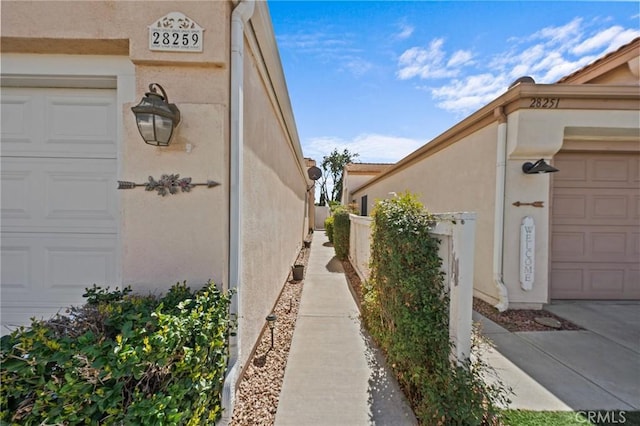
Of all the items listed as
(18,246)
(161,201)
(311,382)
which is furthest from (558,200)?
(18,246)

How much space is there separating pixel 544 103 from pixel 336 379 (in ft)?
17.1

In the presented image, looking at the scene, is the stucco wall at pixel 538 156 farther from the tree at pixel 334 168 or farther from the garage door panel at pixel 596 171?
the tree at pixel 334 168

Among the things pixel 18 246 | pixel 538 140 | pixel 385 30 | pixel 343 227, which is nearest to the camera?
pixel 18 246

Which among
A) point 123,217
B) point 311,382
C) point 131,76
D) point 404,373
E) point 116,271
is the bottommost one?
point 311,382

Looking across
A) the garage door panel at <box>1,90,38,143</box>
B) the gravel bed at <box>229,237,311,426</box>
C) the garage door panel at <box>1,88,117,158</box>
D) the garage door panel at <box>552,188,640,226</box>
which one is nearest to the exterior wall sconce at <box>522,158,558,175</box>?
the garage door panel at <box>552,188,640,226</box>

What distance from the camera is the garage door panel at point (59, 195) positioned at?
231 centimetres

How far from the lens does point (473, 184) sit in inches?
197

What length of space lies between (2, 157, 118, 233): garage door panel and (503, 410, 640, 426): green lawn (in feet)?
13.5

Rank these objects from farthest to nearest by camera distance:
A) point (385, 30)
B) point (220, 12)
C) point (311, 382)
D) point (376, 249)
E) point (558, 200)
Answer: point (385, 30) < point (558, 200) < point (376, 249) < point (311, 382) < point (220, 12)

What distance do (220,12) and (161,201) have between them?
1.74 m

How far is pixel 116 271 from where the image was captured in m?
2.37

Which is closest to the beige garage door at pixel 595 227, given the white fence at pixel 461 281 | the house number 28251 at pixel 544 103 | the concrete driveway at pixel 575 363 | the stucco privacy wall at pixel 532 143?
the stucco privacy wall at pixel 532 143

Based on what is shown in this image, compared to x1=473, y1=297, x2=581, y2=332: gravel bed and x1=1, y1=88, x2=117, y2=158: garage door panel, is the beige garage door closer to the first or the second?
x1=473, y1=297, x2=581, y2=332: gravel bed

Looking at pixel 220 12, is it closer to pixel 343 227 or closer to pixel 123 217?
pixel 123 217
